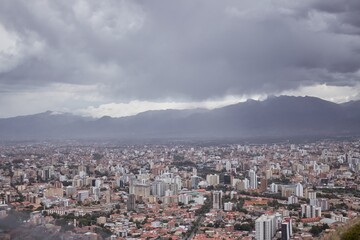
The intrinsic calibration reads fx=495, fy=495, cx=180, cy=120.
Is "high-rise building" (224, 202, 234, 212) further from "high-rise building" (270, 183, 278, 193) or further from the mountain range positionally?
the mountain range

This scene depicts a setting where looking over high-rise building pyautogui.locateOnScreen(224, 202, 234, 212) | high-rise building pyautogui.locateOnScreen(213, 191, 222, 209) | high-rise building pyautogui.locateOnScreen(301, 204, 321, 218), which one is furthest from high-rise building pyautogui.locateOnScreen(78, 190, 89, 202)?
high-rise building pyautogui.locateOnScreen(301, 204, 321, 218)

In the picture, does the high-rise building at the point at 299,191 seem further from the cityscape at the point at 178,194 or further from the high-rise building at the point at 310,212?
the high-rise building at the point at 310,212

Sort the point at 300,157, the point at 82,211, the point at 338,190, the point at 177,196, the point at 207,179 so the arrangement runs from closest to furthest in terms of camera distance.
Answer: the point at 82,211 → the point at 177,196 → the point at 338,190 → the point at 207,179 → the point at 300,157

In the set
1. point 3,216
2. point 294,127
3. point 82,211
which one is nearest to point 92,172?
point 82,211

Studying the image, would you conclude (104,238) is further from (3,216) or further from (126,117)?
(126,117)

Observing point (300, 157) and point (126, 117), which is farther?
point (126, 117)

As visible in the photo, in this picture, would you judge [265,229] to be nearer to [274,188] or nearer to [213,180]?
[274,188]

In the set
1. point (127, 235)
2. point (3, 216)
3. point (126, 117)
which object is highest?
point (126, 117)
